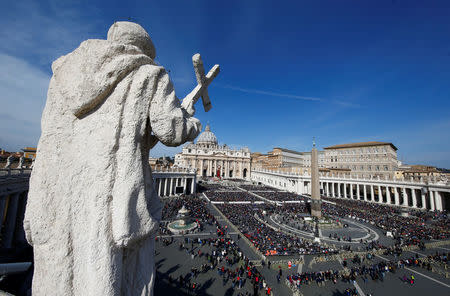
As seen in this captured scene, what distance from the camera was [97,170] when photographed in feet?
6.36

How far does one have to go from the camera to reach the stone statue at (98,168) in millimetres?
1835

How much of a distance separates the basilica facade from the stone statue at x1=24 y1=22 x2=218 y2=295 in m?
83.1

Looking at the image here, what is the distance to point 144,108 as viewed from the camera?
215 centimetres

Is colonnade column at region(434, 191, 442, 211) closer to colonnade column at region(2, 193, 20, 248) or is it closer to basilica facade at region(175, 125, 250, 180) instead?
colonnade column at region(2, 193, 20, 248)

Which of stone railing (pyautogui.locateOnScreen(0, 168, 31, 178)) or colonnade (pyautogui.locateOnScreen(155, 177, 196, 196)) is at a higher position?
stone railing (pyautogui.locateOnScreen(0, 168, 31, 178))

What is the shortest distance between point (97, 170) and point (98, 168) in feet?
0.07

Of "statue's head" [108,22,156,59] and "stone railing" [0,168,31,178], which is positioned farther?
"stone railing" [0,168,31,178]

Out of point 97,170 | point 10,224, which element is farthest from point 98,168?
point 10,224

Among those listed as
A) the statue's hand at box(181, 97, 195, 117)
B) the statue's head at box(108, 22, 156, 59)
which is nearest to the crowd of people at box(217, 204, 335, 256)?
the statue's hand at box(181, 97, 195, 117)

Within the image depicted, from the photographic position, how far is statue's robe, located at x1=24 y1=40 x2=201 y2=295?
6.02 ft

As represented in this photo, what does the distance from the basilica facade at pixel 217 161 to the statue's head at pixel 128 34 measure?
83.0m

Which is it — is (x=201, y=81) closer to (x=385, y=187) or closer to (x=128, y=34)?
(x=128, y=34)

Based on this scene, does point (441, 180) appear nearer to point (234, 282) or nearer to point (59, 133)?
point (234, 282)

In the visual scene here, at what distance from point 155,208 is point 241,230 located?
1927 cm
